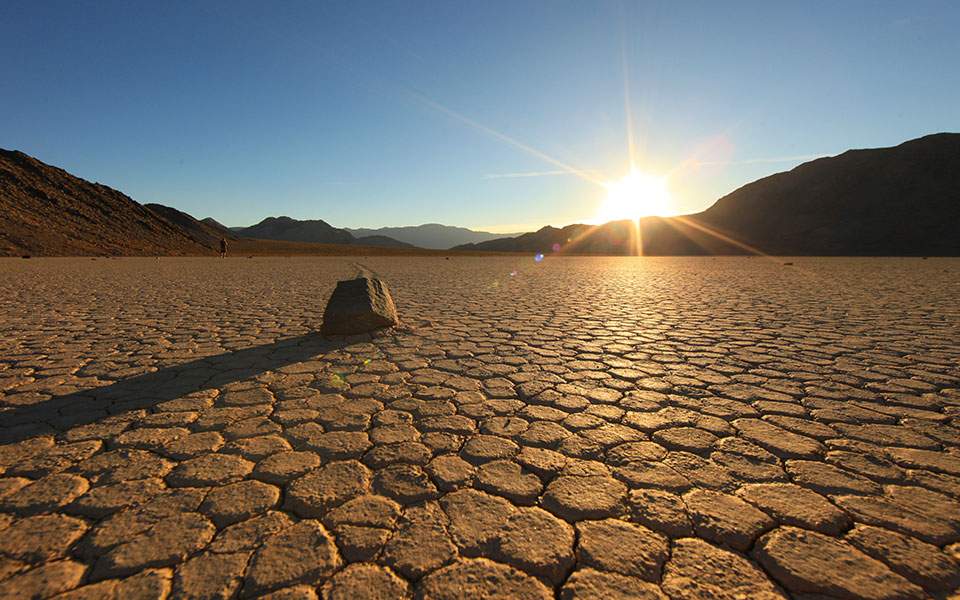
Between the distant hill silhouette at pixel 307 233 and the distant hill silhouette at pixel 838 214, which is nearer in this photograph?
the distant hill silhouette at pixel 838 214

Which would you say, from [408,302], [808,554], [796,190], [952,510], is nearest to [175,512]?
[808,554]

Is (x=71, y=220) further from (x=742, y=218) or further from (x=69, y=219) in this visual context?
(x=742, y=218)

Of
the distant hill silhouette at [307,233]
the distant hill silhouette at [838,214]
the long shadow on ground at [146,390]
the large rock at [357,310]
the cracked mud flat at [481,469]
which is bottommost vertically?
the cracked mud flat at [481,469]

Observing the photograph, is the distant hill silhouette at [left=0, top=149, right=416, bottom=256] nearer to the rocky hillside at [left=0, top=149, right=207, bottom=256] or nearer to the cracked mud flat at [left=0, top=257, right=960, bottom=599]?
the rocky hillside at [left=0, top=149, right=207, bottom=256]

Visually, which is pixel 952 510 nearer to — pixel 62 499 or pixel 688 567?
pixel 688 567

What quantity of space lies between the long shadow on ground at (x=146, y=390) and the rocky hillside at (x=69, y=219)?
30.0 m

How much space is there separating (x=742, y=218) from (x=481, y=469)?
202 ft

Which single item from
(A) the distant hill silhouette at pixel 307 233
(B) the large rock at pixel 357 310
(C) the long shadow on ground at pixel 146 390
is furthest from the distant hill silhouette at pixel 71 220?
(A) the distant hill silhouette at pixel 307 233

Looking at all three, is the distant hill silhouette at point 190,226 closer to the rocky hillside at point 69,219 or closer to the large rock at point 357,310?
the rocky hillside at point 69,219

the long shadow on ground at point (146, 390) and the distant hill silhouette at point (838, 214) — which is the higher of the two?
the distant hill silhouette at point (838, 214)

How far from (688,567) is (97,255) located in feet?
121

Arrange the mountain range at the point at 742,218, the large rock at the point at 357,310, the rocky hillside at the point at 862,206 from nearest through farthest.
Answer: the large rock at the point at 357,310, the mountain range at the point at 742,218, the rocky hillside at the point at 862,206

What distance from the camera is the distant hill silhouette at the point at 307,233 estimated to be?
108 meters

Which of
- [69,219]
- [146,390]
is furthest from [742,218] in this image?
[69,219]
